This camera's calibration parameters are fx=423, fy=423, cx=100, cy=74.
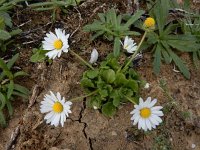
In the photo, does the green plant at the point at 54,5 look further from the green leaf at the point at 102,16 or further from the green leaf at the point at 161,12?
the green leaf at the point at 161,12

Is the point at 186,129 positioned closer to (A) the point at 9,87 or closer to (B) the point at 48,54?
(B) the point at 48,54

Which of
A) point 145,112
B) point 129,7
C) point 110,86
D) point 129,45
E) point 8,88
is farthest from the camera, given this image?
point 129,7

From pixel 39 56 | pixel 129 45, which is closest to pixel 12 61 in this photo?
pixel 39 56

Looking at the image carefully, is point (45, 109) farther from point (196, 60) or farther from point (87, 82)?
point (196, 60)

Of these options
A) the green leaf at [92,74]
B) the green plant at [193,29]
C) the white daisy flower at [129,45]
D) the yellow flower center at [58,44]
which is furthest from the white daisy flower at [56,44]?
the green plant at [193,29]

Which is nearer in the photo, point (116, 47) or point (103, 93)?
point (103, 93)

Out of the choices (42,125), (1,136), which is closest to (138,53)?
(42,125)

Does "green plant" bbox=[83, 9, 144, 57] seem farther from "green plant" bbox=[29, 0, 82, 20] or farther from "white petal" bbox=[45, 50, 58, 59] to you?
"white petal" bbox=[45, 50, 58, 59]
